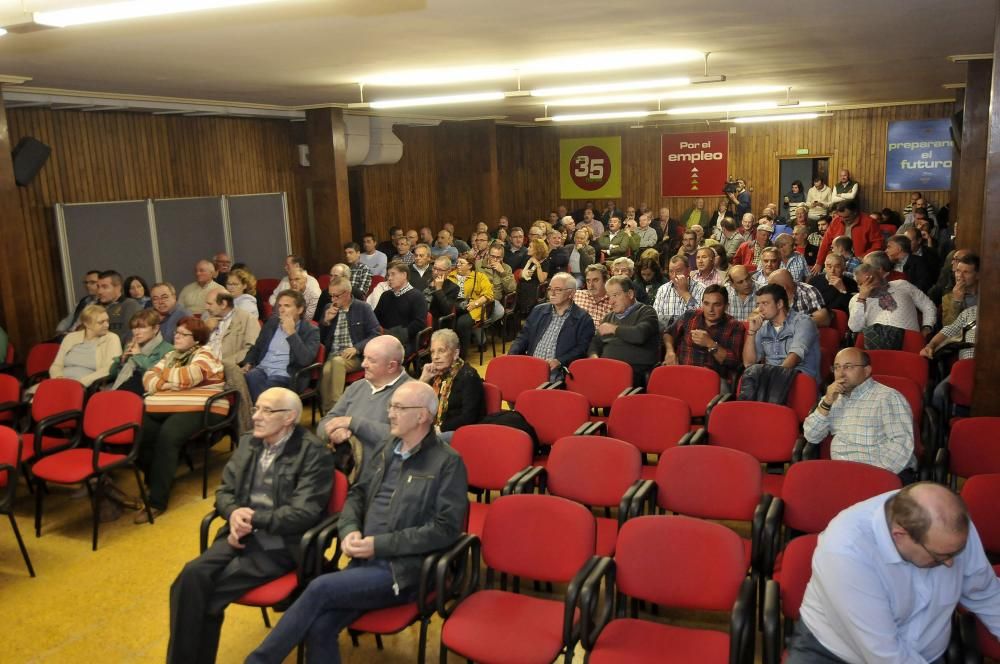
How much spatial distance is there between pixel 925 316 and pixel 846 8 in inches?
102

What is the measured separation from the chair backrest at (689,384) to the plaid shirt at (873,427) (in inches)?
49.8

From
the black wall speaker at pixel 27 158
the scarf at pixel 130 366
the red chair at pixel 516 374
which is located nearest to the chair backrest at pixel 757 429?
the red chair at pixel 516 374

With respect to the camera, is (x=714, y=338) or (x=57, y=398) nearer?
(x=57, y=398)

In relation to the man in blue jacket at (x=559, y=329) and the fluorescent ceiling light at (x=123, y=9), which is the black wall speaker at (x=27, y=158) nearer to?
the man in blue jacket at (x=559, y=329)

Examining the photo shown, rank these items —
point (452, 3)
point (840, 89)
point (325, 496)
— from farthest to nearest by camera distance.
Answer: point (840, 89) → point (452, 3) → point (325, 496)

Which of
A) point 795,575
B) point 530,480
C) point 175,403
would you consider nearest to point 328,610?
point 530,480

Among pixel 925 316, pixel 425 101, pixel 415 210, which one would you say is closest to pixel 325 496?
pixel 925 316

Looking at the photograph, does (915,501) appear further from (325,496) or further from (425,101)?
(425,101)

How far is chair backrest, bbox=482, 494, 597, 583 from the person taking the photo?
3.54 metres

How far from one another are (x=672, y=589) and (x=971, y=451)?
6.93 feet

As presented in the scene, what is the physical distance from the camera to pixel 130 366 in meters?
6.28

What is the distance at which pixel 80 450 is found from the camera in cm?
562

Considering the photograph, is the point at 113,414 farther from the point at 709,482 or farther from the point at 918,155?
the point at 918,155

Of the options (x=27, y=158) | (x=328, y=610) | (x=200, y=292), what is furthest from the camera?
(x=200, y=292)
